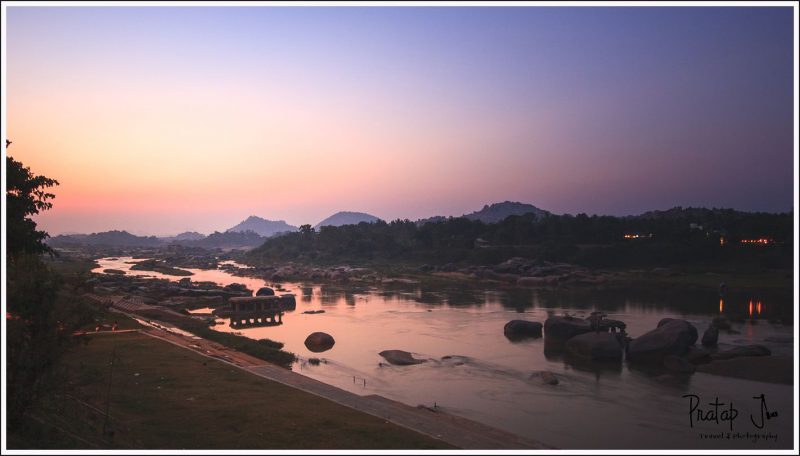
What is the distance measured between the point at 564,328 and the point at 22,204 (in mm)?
31993

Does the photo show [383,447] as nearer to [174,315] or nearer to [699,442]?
[699,442]

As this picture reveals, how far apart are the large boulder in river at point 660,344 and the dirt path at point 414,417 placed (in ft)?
52.0

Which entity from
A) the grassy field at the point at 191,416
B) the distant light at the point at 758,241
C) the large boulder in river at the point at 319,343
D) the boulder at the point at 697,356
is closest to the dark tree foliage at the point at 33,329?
the grassy field at the point at 191,416

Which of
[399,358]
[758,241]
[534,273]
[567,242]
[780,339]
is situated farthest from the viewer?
[567,242]

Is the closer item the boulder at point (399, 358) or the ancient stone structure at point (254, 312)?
the boulder at point (399, 358)

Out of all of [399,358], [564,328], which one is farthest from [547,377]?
[564,328]

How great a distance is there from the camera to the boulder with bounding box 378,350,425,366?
102 feet

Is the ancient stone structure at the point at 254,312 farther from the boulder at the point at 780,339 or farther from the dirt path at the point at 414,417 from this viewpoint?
the boulder at the point at 780,339

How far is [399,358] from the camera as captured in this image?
3145cm

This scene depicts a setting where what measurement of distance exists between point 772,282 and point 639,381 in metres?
55.7

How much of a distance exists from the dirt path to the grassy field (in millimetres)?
866

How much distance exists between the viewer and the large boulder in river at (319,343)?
3553 centimetres
